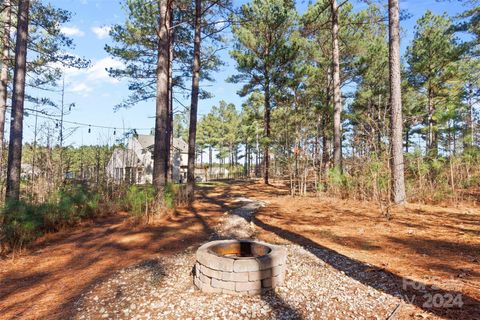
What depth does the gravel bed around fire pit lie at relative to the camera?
2248mm

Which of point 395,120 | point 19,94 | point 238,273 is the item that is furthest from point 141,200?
point 395,120

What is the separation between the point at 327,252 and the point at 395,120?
162 inches

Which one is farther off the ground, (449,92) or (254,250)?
(449,92)

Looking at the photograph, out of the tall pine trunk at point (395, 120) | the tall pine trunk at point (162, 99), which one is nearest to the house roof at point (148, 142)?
the tall pine trunk at point (162, 99)

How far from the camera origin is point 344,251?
3.66 metres

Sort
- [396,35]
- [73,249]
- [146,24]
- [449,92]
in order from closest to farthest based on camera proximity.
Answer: [73,249] < [396,35] < [146,24] < [449,92]

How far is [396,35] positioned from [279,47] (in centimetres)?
692

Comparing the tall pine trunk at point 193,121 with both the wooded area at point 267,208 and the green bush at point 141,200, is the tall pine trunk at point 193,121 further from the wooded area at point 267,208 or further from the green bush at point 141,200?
the green bush at point 141,200

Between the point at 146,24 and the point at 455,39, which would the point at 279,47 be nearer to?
the point at 146,24

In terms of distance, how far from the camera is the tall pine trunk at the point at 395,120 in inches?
238

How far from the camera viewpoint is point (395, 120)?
609cm

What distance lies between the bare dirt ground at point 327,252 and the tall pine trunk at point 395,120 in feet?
1.78

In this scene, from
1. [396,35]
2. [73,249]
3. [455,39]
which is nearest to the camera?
[73,249]

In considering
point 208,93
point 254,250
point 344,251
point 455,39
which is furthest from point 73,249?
point 455,39
